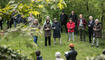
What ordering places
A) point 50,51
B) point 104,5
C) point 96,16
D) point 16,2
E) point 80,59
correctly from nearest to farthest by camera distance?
point 16,2 < point 80,59 < point 50,51 < point 104,5 < point 96,16

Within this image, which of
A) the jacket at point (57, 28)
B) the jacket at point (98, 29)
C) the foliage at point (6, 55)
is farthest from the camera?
the jacket at point (57, 28)

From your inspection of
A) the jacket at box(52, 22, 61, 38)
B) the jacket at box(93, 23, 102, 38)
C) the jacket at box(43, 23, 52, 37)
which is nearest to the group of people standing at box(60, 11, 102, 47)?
the jacket at box(93, 23, 102, 38)

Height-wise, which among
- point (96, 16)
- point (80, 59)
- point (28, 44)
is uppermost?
point (28, 44)

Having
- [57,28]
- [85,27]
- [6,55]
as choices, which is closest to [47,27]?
[57,28]

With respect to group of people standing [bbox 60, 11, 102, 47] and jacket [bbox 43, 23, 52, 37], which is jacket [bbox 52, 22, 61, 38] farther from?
group of people standing [bbox 60, 11, 102, 47]

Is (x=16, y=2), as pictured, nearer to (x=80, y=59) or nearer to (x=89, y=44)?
(x=80, y=59)

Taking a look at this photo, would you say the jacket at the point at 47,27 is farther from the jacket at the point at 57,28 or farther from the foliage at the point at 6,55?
the foliage at the point at 6,55

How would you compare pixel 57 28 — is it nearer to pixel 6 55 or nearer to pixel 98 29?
pixel 98 29

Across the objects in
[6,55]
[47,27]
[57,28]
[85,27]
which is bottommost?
[85,27]

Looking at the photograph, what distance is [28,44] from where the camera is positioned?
3.19 m

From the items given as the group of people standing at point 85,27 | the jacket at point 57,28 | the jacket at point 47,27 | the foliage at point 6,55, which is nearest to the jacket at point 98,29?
A: the group of people standing at point 85,27

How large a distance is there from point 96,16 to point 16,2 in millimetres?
12558

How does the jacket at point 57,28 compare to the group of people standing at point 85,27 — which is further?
the jacket at point 57,28

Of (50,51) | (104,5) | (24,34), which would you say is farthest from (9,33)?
(104,5)
